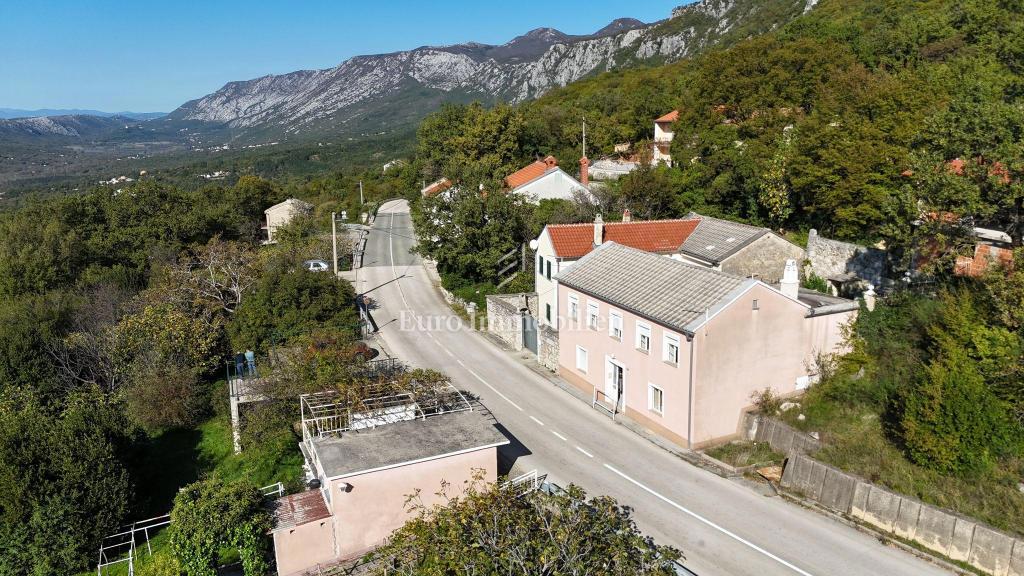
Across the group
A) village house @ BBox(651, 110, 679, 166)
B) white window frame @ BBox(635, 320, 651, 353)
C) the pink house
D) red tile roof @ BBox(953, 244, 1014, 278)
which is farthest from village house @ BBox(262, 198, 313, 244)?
red tile roof @ BBox(953, 244, 1014, 278)

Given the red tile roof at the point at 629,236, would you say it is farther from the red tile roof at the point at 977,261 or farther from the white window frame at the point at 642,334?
the red tile roof at the point at 977,261

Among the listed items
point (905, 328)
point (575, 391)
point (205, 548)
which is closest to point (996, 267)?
point (905, 328)

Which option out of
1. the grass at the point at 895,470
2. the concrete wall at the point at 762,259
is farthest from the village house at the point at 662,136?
the grass at the point at 895,470

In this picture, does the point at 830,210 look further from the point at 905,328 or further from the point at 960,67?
the point at 960,67

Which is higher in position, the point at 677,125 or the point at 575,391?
the point at 677,125

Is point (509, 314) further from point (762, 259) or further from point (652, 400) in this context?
point (762, 259)

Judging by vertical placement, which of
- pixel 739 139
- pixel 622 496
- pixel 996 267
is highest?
pixel 739 139

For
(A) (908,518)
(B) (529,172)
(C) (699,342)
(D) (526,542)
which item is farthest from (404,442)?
(B) (529,172)
